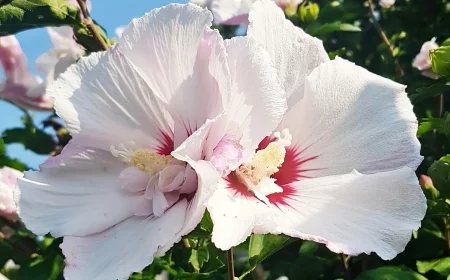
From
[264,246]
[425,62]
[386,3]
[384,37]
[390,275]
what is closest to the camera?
[264,246]

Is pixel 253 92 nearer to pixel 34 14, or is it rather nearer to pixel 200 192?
pixel 200 192

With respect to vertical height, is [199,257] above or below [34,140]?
above

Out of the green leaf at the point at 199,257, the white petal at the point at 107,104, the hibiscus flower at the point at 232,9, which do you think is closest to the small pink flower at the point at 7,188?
the green leaf at the point at 199,257

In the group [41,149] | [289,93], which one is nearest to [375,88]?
[289,93]

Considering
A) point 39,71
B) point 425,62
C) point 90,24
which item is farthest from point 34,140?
point 425,62

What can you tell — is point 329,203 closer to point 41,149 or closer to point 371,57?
point 41,149

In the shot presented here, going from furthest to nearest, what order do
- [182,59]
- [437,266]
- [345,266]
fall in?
[345,266] < [437,266] < [182,59]

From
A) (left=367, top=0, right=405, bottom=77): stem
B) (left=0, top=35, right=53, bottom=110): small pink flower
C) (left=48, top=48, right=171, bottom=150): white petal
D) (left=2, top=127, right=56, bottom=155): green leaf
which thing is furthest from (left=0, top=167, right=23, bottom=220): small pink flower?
(left=367, top=0, right=405, bottom=77): stem
